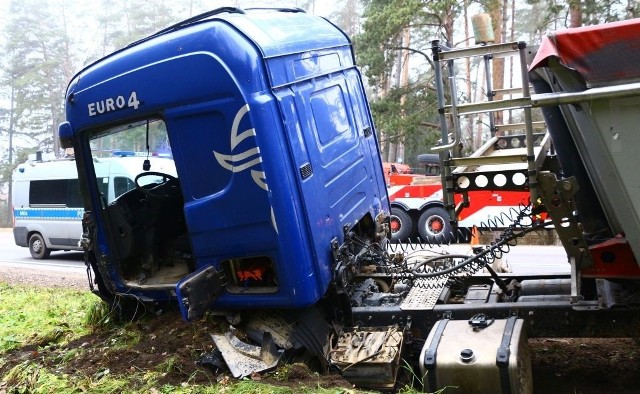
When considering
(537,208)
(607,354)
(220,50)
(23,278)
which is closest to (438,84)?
(537,208)

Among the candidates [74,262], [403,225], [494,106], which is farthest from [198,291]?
[74,262]

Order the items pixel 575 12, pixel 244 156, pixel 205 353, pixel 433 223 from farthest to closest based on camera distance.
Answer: pixel 575 12 → pixel 433 223 → pixel 205 353 → pixel 244 156

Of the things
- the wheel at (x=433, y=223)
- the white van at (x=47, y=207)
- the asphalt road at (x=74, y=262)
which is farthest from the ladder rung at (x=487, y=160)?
the white van at (x=47, y=207)

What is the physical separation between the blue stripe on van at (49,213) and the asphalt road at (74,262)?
108 cm

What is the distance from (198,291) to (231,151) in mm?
999

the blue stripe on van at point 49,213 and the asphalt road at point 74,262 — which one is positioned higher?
the blue stripe on van at point 49,213

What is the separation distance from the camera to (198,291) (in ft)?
14.8

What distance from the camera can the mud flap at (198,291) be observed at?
4.38m

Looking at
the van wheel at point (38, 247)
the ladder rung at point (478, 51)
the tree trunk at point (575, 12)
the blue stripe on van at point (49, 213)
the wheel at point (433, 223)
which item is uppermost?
the ladder rung at point (478, 51)

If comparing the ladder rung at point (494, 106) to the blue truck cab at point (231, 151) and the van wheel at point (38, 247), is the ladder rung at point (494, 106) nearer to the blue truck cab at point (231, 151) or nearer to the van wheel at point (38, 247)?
the blue truck cab at point (231, 151)

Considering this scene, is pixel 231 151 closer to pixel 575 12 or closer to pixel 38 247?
pixel 38 247

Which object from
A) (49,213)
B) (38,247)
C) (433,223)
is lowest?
(433,223)

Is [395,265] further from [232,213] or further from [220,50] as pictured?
[220,50]

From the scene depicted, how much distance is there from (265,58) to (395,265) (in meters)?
2.06
